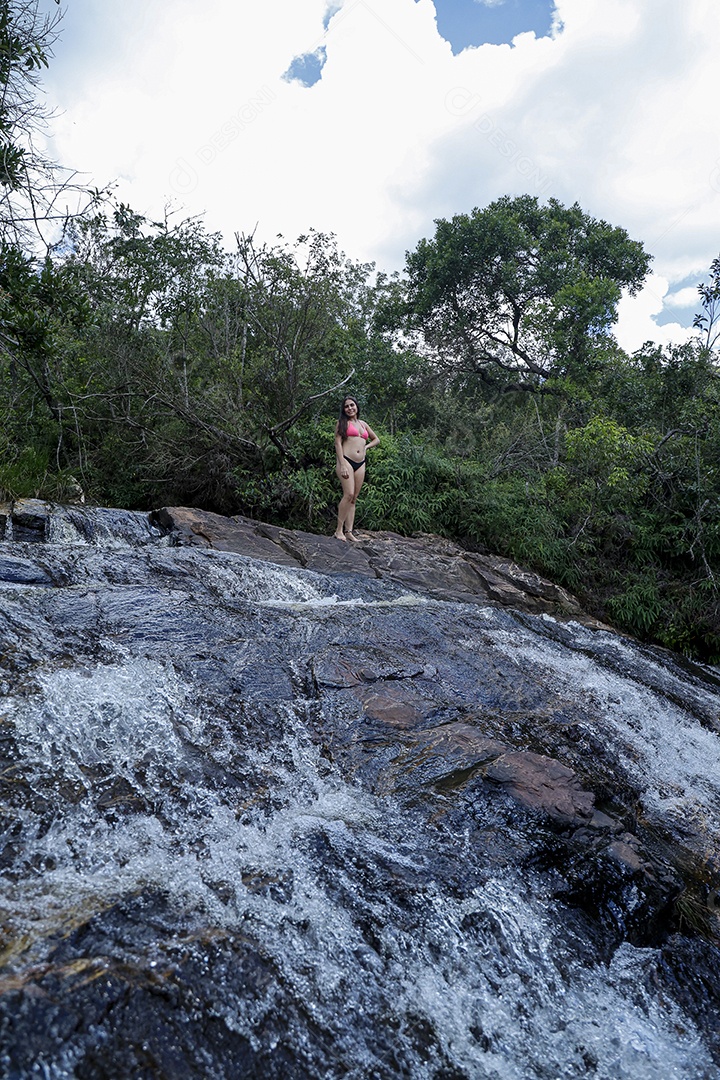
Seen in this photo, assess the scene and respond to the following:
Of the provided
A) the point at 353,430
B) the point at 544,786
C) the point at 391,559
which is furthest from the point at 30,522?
the point at 544,786

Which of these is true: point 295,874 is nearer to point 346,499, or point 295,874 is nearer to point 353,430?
point 346,499

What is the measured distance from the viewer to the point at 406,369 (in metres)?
15.1

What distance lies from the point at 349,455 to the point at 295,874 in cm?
672

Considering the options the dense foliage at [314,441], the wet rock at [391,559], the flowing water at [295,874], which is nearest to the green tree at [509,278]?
the dense foliage at [314,441]

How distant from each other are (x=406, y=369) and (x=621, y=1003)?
1405 cm

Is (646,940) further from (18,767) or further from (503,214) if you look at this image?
(503,214)

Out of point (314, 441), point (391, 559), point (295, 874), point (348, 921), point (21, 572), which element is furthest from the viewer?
point (314, 441)

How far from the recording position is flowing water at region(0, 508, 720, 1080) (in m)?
1.77

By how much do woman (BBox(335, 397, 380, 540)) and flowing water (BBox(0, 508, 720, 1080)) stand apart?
4.29 meters

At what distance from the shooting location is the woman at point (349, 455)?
8.59 meters

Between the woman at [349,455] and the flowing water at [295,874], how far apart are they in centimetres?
429

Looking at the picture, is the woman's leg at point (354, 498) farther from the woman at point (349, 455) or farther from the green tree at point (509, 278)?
the green tree at point (509, 278)

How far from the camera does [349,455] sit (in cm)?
868

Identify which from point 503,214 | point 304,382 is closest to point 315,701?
point 304,382
